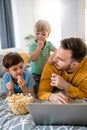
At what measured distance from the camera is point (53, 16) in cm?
402

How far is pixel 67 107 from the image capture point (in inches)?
34.3

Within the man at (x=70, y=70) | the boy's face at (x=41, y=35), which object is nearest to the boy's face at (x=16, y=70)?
the man at (x=70, y=70)

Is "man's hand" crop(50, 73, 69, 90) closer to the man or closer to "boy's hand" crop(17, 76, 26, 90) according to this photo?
the man

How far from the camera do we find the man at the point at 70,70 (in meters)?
1.31

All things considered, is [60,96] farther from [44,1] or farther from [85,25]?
[44,1]

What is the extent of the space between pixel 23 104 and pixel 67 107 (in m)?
0.32

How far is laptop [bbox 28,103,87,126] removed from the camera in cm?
87

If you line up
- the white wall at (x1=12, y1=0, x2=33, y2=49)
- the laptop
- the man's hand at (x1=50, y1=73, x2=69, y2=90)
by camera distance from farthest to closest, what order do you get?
1. the white wall at (x1=12, y1=0, x2=33, y2=49)
2. the man's hand at (x1=50, y1=73, x2=69, y2=90)
3. the laptop

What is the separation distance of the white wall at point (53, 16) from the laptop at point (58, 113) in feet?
9.71

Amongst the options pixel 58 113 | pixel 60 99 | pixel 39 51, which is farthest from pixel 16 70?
pixel 58 113

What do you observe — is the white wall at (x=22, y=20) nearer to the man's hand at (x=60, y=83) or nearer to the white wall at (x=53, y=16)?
the white wall at (x=53, y=16)

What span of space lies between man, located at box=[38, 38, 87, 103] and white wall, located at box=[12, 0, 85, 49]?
8.12 feet

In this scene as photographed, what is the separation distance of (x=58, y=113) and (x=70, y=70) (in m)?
0.51

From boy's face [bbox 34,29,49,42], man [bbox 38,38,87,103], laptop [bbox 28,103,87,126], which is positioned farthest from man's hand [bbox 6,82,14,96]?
boy's face [bbox 34,29,49,42]
